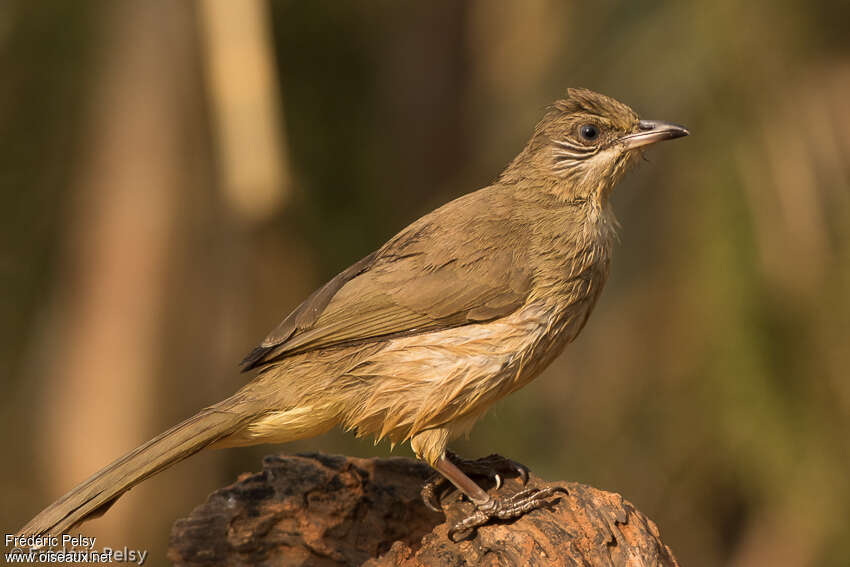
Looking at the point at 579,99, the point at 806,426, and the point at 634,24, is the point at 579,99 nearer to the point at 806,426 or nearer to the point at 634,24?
the point at 806,426

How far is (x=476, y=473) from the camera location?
197 inches

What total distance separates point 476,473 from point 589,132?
1.75m

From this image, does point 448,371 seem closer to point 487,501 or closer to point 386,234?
point 487,501

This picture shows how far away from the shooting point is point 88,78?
31.9ft

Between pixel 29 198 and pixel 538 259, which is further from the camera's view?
pixel 29 198

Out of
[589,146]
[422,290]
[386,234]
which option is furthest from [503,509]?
[386,234]

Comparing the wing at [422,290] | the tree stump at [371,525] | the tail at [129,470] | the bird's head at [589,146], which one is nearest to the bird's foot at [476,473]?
the tree stump at [371,525]

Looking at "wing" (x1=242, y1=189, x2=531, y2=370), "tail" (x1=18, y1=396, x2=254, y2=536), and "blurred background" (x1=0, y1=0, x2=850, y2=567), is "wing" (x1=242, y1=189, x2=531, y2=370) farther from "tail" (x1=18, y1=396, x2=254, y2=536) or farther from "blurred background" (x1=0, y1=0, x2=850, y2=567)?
"blurred background" (x1=0, y1=0, x2=850, y2=567)

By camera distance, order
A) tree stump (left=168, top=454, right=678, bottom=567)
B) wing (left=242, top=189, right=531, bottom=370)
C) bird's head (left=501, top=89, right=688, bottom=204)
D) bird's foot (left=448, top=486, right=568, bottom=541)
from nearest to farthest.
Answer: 1. tree stump (left=168, top=454, right=678, bottom=567)
2. bird's foot (left=448, top=486, right=568, bottom=541)
3. wing (left=242, top=189, right=531, bottom=370)
4. bird's head (left=501, top=89, right=688, bottom=204)

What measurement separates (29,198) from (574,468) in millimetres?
5946

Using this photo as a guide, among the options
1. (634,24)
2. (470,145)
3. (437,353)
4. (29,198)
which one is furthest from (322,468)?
(470,145)

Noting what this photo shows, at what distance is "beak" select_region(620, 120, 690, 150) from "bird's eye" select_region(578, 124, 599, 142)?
0.14 metres

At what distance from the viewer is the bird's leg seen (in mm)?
4547

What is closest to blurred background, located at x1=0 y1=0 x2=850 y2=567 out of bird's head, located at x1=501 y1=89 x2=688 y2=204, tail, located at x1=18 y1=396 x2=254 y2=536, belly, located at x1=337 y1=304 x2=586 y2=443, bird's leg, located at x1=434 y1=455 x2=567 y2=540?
bird's head, located at x1=501 y1=89 x2=688 y2=204
